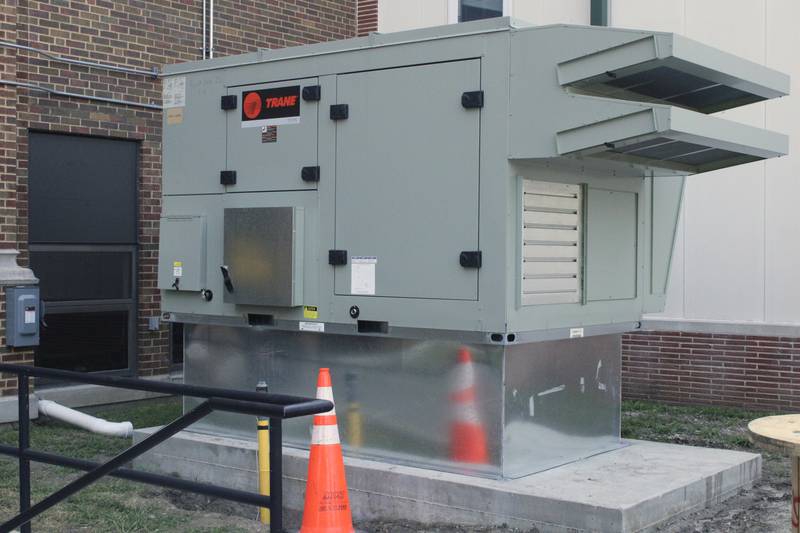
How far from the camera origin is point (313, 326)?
7047 mm

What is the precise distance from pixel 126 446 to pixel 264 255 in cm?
272

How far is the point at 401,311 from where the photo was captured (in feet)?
21.8

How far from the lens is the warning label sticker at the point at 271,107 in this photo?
23.5ft

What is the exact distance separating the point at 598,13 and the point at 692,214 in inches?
95.5

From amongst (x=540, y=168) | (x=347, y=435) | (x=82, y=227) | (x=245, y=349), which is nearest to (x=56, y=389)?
(x=82, y=227)

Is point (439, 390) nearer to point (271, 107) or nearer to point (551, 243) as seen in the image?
point (551, 243)

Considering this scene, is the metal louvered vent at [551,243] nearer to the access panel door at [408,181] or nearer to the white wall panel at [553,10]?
the access panel door at [408,181]

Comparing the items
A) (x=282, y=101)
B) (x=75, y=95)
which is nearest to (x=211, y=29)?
(x=75, y=95)

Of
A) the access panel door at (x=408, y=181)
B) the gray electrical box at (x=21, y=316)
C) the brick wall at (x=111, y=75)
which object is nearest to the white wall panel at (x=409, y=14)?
the brick wall at (x=111, y=75)

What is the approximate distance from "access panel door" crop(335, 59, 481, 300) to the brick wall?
4200mm

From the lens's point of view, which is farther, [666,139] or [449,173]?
[449,173]

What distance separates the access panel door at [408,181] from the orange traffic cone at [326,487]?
3.88ft

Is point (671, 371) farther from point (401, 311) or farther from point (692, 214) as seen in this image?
point (401, 311)

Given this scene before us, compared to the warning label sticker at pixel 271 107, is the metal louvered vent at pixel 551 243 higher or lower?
lower
